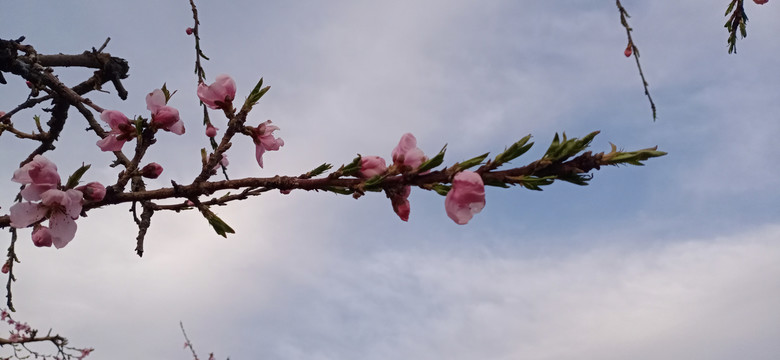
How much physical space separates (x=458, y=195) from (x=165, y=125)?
1.23 meters

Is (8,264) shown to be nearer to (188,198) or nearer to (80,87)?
(80,87)

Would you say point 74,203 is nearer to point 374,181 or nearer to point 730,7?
point 374,181

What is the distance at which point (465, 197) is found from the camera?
59.5 inches

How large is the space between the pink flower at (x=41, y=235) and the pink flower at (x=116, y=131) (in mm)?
A: 435

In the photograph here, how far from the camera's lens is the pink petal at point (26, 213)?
179cm

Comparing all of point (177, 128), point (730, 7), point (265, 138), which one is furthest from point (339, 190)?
point (730, 7)

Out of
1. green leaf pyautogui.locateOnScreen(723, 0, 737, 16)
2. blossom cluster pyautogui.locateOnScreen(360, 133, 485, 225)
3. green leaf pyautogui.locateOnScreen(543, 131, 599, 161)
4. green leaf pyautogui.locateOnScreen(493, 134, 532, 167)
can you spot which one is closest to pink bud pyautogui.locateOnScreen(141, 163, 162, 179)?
blossom cluster pyautogui.locateOnScreen(360, 133, 485, 225)

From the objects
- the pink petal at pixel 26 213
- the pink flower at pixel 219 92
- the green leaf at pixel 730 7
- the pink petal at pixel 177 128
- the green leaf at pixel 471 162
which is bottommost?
the green leaf at pixel 471 162

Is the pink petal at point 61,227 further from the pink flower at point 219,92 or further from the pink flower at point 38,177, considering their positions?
the pink flower at point 219,92

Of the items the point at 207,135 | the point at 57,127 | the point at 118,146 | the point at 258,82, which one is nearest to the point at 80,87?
the point at 57,127

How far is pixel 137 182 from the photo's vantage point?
86.7 inches

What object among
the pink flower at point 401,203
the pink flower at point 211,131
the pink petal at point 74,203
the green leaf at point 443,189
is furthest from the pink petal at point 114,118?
the green leaf at point 443,189

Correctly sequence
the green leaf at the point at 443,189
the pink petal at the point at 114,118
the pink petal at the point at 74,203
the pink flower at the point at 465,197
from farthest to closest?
the pink petal at the point at 114,118 → the pink petal at the point at 74,203 → the green leaf at the point at 443,189 → the pink flower at the point at 465,197

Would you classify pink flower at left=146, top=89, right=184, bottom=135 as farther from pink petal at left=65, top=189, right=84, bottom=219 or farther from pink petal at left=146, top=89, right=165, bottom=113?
pink petal at left=65, top=189, right=84, bottom=219
